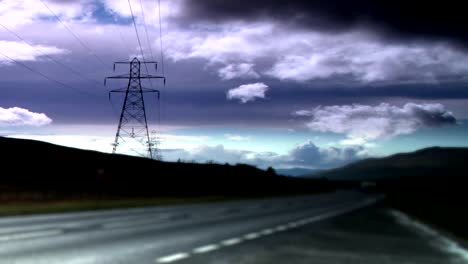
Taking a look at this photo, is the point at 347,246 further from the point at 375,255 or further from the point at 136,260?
the point at 136,260

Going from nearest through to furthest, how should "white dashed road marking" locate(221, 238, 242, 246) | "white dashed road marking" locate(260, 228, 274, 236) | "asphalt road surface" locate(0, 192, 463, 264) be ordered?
"asphalt road surface" locate(0, 192, 463, 264)
"white dashed road marking" locate(221, 238, 242, 246)
"white dashed road marking" locate(260, 228, 274, 236)

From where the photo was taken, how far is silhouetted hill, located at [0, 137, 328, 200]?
58906 mm

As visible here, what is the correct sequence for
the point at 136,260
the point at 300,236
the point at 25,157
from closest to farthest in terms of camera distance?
the point at 136,260, the point at 300,236, the point at 25,157

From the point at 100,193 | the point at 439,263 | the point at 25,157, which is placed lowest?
the point at 439,263

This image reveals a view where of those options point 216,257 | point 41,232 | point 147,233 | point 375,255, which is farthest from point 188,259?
point 41,232

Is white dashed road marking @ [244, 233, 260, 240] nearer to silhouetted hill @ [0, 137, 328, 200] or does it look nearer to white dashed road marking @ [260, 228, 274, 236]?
white dashed road marking @ [260, 228, 274, 236]

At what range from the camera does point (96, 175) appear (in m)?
70.4

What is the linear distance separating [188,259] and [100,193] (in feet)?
161

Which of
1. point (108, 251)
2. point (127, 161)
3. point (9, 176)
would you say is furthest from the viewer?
point (127, 161)

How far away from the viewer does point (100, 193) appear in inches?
2357

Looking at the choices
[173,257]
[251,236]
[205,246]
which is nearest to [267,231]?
[251,236]

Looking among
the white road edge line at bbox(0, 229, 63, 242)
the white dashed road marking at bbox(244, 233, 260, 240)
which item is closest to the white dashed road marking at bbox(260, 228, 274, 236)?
the white dashed road marking at bbox(244, 233, 260, 240)

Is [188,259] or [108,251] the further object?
[108,251]

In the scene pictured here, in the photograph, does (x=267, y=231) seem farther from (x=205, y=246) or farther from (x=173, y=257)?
(x=173, y=257)
